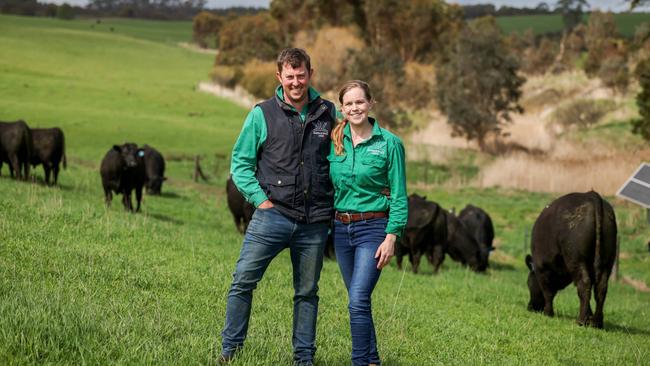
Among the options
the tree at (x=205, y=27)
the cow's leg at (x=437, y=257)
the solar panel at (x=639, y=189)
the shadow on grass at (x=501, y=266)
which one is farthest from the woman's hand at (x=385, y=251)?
the tree at (x=205, y=27)

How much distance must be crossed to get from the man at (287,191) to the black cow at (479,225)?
16.3 metres

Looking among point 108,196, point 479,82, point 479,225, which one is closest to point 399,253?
point 479,225

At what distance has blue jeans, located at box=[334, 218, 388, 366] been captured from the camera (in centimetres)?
641

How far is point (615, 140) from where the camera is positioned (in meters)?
46.7

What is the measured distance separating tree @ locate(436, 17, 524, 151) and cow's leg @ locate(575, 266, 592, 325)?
131 feet

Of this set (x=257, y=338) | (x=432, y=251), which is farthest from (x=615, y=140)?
(x=257, y=338)

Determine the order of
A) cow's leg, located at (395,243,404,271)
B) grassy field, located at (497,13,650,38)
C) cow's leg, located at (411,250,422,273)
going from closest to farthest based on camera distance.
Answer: cow's leg, located at (411,250,422,273) → cow's leg, located at (395,243,404,271) → grassy field, located at (497,13,650,38)

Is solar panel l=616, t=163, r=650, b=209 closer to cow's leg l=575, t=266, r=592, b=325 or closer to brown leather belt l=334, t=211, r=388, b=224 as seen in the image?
cow's leg l=575, t=266, r=592, b=325

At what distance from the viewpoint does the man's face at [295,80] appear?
6.39m

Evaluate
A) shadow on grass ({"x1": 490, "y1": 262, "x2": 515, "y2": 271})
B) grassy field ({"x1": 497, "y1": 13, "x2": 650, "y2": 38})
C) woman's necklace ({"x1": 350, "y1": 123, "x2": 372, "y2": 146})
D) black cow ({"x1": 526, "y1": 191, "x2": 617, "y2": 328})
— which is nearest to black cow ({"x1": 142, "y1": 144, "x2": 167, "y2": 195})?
shadow on grass ({"x1": 490, "y1": 262, "x2": 515, "y2": 271})

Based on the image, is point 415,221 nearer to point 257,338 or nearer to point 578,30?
point 257,338

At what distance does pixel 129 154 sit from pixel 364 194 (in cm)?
1453

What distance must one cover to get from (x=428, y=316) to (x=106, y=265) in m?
4.15

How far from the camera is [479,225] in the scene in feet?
74.4
